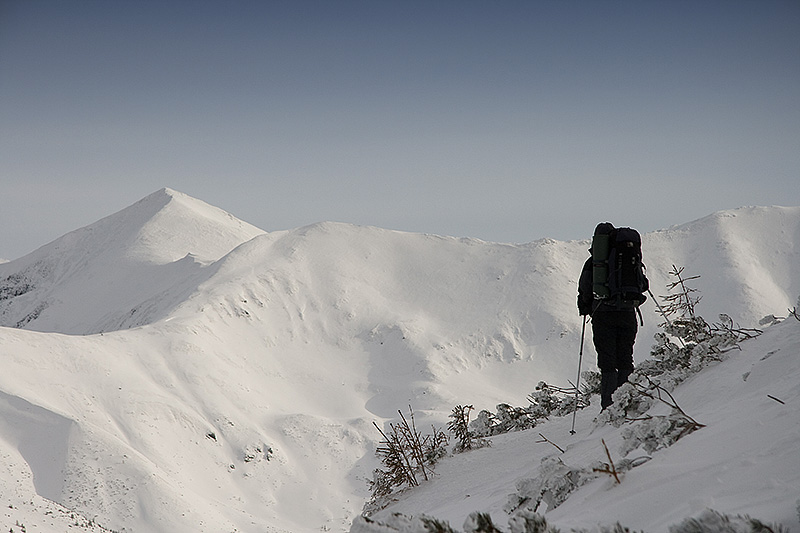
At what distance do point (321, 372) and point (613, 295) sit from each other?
35.9 m

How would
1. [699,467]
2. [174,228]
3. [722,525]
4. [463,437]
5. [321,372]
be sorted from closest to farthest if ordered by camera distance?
1. [722,525]
2. [699,467]
3. [463,437]
4. [321,372]
5. [174,228]

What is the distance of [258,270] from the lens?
151ft

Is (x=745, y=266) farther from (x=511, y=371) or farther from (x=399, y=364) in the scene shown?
(x=399, y=364)

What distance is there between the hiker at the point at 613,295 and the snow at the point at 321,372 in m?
0.81

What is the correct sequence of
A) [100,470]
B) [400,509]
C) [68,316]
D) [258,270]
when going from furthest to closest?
[68,316], [258,270], [100,470], [400,509]

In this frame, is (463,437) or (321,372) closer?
(463,437)

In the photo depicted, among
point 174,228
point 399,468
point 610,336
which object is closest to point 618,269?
point 610,336

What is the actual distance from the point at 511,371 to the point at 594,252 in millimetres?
38283

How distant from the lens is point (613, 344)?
234 inches

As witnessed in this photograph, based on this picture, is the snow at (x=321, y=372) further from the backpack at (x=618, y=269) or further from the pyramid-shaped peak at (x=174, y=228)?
the backpack at (x=618, y=269)

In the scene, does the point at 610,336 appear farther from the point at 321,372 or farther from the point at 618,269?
the point at 321,372

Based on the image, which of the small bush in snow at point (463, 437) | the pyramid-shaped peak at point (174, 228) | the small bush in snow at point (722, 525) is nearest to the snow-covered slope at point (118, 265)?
the pyramid-shaped peak at point (174, 228)

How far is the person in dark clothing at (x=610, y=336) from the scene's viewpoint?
5887mm

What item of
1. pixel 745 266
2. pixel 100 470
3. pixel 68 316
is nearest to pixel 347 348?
pixel 100 470
